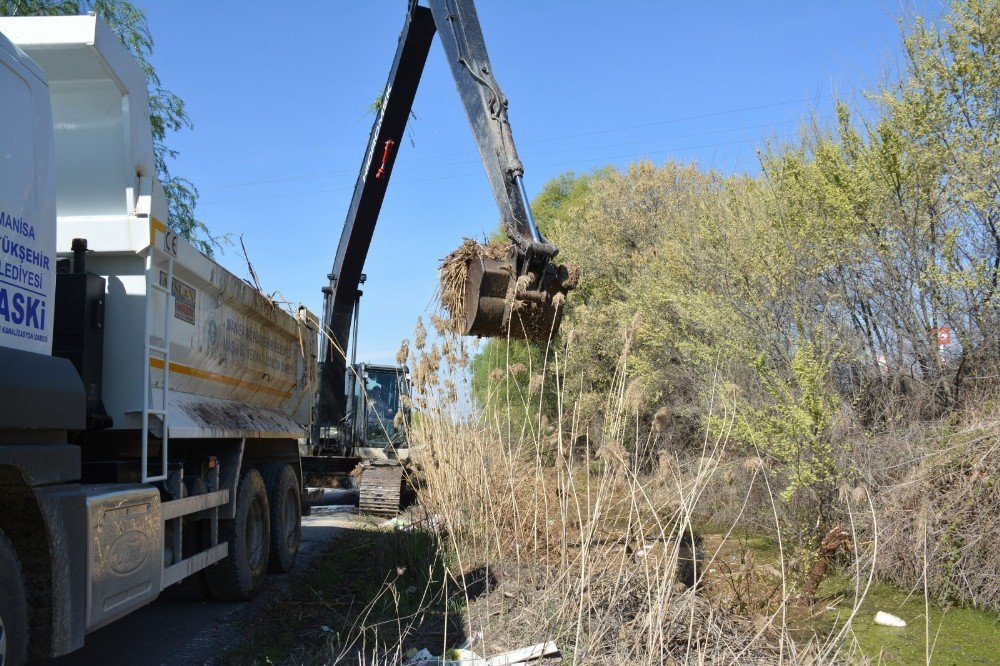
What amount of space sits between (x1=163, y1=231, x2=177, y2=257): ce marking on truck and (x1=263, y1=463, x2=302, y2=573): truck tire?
122 inches

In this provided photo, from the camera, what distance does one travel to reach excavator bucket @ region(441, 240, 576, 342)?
608 cm

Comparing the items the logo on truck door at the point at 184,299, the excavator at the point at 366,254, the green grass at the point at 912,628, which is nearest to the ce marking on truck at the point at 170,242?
the logo on truck door at the point at 184,299

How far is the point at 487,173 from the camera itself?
677 cm

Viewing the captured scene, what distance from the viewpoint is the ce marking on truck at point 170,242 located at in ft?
17.2

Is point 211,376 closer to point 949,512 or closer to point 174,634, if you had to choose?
point 174,634

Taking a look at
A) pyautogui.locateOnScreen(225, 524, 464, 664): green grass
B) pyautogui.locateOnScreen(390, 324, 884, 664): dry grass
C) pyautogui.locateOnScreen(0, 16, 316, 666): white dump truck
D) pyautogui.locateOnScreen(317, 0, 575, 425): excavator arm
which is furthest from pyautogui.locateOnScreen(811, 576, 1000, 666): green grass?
pyautogui.locateOnScreen(0, 16, 316, 666): white dump truck

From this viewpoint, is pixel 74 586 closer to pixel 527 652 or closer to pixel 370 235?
pixel 527 652

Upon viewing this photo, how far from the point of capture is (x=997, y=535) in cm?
650

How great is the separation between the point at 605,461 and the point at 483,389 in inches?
115

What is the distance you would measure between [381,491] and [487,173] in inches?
257

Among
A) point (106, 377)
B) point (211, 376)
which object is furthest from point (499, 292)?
point (106, 377)

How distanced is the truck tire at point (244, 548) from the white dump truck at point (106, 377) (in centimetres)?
2

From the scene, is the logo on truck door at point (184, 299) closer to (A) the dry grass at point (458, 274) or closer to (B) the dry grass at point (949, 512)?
(A) the dry grass at point (458, 274)

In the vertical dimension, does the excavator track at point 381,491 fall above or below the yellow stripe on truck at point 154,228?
below
